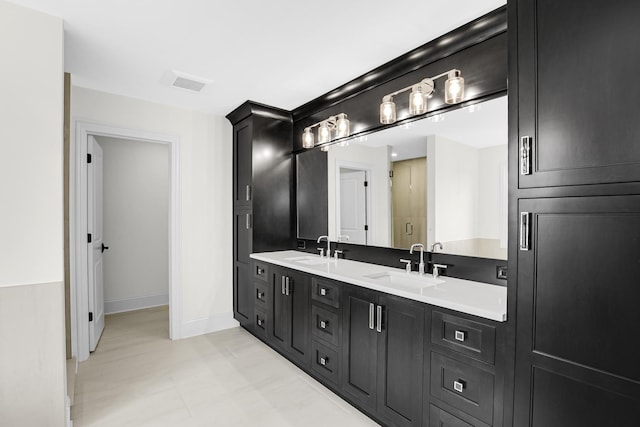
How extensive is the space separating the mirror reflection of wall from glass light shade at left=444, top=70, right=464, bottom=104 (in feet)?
0.46

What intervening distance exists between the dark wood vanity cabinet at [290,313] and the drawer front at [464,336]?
1.16m

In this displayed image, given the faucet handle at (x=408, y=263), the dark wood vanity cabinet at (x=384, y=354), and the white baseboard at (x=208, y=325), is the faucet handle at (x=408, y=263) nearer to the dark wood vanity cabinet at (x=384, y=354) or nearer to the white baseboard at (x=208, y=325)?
the dark wood vanity cabinet at (x=384, y=354)

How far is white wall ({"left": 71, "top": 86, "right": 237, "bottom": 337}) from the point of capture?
3.54 m

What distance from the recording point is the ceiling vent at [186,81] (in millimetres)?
2746

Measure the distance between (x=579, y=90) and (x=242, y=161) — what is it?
310 cm

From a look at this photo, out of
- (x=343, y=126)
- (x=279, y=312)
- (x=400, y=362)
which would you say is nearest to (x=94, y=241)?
(x=279, y=312)

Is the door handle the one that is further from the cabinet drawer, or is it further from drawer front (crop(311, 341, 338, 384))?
the cabinet drawer

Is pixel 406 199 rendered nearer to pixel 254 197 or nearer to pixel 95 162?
pixel 254 197

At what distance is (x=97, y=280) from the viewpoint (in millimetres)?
3424

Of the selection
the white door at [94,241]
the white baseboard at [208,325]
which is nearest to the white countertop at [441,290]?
the white baseboard at [208,325]

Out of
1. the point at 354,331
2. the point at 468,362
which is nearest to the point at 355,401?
the point at 354,331

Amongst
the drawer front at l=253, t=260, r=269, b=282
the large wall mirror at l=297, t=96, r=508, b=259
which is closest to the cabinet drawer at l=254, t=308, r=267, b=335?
the drawer front at l=253, t=260, r=269, b=282

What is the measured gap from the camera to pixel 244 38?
2.20m

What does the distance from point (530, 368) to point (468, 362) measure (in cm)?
27
